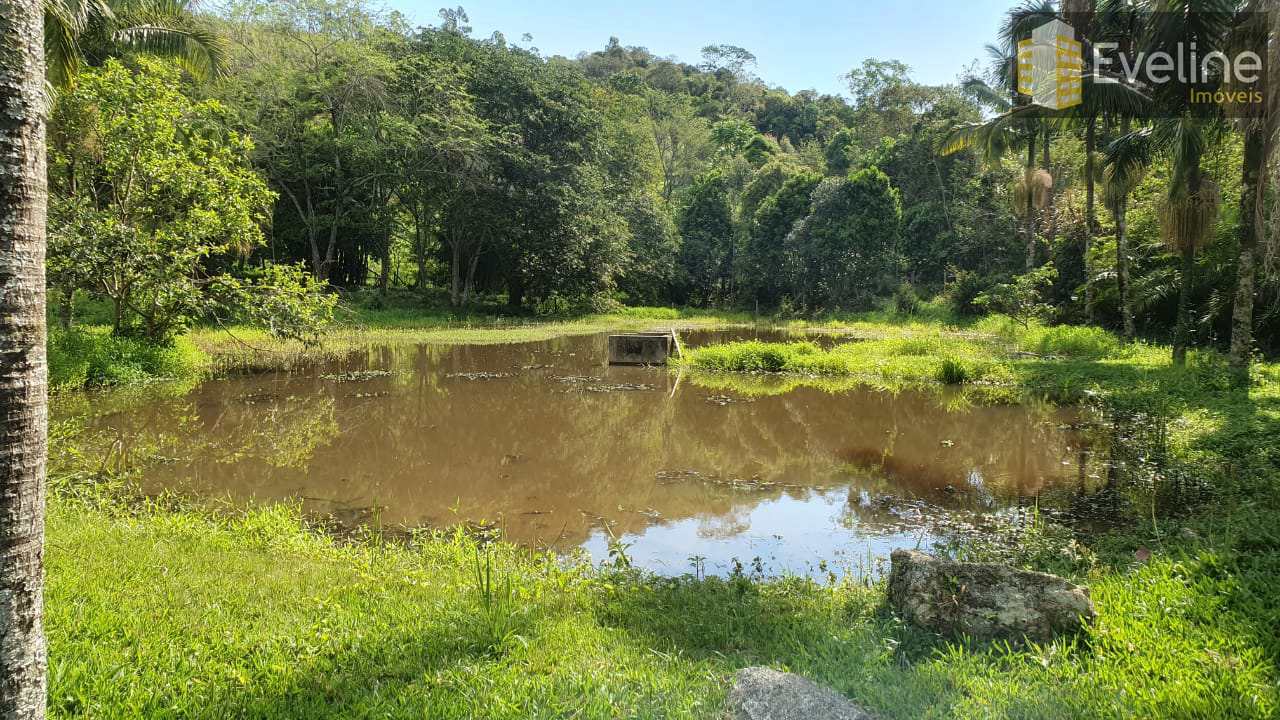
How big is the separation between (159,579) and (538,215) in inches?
1035

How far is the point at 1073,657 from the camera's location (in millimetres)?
3201

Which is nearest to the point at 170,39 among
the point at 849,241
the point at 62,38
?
the point at 62,38

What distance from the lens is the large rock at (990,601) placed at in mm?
3418

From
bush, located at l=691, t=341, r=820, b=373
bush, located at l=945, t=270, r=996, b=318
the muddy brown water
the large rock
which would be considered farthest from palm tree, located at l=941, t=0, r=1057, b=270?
the large rock

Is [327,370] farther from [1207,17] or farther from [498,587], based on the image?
[1207,17]

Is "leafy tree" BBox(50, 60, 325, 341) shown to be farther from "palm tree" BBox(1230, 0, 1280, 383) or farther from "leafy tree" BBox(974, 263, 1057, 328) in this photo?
"leafy tree" BBox(974, 263, 1057, 328)

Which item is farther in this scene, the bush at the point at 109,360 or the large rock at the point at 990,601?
the bush at the point at 109,360

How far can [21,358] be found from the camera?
73.8 inches

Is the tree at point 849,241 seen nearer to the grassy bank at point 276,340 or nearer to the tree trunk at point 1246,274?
the grassy bank at point 276,340

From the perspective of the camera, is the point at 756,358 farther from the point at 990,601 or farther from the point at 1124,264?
the point at 990,601

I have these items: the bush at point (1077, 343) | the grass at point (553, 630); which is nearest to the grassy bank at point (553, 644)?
the grass at point (553, 630)

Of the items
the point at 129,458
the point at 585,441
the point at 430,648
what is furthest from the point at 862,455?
the point at 129,458

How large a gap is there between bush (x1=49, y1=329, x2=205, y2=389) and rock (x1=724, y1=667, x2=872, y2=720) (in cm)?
1198

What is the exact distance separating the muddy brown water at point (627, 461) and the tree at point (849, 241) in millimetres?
19854
